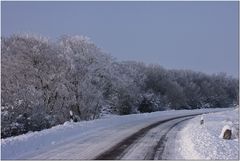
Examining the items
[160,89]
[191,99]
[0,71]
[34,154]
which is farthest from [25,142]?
[191,99]

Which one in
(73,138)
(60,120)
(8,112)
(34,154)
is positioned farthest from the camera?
(60,120)

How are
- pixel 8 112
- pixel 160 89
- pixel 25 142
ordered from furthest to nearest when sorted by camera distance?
pixel 160 89 → pixel 8 112 → pixel 25 142

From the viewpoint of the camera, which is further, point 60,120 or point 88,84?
point 88,84

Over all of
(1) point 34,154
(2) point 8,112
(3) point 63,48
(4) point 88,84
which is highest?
(3) point 63,48

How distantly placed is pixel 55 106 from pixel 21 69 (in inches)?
181

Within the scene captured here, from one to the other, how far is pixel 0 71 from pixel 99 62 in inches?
506

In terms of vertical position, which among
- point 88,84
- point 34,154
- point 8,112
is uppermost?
point 88,84

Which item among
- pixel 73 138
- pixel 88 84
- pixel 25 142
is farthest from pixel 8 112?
pixel 88 84

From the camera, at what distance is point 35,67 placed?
3809 centimetres

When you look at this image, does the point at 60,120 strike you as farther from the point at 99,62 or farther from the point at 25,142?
the point at 25,142

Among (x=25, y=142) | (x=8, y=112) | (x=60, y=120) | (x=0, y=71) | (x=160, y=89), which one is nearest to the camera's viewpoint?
(x=25, y=142)

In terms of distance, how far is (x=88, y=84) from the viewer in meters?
42.4

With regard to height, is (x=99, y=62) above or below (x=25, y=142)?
above

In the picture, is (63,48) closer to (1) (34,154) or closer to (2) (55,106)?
(2) (55,106)
